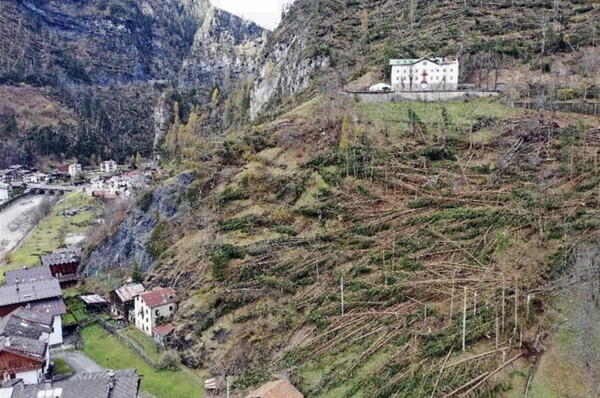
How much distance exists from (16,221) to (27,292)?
44270mm

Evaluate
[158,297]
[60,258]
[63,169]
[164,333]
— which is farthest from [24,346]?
[63,169]

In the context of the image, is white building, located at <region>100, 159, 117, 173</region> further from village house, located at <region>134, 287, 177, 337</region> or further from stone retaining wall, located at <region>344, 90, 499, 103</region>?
village house, located at <region>134, 287, 177, 337</region>

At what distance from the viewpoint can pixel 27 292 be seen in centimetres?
4303

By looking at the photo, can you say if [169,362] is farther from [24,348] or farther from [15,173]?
[15,173]

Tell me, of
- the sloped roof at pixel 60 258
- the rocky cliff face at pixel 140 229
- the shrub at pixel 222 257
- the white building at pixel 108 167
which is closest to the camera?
the shrub at pixel 222 257

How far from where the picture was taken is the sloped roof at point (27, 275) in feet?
154

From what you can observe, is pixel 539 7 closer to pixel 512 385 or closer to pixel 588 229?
pixel 588 229

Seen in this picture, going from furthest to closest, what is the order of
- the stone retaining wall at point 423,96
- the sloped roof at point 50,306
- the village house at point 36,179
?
the village house at point 36,179
the stone retaining wall at point 423,96
the sloped roof at point 50,306

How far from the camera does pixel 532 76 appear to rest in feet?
203

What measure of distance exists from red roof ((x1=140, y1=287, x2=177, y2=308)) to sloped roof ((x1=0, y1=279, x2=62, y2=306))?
8241 millimetres

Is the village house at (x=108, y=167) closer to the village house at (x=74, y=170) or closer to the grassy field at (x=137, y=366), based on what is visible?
the village house at (x=74, y=170)

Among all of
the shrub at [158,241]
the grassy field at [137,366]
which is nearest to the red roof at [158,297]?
the grassy field at [137,366]

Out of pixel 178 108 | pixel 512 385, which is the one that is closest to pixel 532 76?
pixel 512 385

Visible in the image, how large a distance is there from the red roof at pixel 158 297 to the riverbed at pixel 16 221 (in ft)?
105
